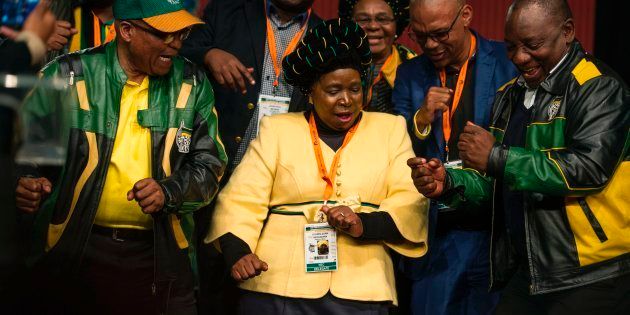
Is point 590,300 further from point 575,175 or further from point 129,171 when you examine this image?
point 129,171

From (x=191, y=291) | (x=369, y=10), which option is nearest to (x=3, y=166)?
(x=191, y=291)

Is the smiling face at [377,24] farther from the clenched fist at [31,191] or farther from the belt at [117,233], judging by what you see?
the clenched fist at [31,191]

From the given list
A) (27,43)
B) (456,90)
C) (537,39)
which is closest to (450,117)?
(456,90)

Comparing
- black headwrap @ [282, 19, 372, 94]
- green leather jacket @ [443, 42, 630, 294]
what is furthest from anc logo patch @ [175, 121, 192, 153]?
green leather jacket @ [443, 42, 630, 294]

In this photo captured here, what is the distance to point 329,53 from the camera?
4.39 metres

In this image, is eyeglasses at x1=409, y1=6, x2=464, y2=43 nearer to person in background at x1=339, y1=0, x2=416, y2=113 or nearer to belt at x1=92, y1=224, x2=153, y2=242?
person in background at x1=339, y1=0, x2=416, y2=113

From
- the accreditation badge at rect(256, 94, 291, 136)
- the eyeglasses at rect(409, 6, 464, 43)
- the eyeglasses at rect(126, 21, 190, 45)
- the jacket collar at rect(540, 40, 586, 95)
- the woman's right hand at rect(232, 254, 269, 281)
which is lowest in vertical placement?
the woman's right hand at rect(232, 254, 269, 281)

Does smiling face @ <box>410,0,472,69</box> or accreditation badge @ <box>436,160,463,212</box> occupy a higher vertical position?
smiling face @ <box>410,0,472,69</box>

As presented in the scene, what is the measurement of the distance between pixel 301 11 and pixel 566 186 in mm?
1825

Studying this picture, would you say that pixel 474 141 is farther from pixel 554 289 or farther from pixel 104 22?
pixel 104 22

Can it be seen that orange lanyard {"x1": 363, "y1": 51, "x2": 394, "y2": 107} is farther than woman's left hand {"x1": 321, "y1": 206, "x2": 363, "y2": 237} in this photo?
Yes

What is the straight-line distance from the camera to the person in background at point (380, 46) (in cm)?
537

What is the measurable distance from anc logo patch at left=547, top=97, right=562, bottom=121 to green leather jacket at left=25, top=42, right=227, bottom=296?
1.40 metres

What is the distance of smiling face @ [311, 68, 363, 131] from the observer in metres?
4.39
